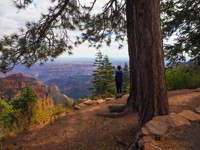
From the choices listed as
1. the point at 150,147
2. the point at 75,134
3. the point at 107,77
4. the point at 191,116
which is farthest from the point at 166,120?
the point at 107,77

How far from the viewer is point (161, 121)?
2.36 m

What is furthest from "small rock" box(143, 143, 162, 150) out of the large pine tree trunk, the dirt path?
the dirt path

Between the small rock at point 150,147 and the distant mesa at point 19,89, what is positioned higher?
the small rock at point 150,147

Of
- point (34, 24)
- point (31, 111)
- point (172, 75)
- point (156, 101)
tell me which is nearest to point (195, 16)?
point (172, 75)

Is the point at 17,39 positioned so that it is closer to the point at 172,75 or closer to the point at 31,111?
the point at 31,111

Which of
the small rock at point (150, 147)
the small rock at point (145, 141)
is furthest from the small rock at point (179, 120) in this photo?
the small rock at point (150, 147)

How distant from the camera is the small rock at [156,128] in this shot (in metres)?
2.05

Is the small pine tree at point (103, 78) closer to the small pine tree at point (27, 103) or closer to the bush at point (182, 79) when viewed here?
the bush at point (182, 79)

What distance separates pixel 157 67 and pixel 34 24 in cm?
480

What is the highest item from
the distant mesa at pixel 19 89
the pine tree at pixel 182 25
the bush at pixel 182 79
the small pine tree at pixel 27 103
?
the pine tree at pixel 182 25

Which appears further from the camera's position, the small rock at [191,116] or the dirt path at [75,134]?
the dirt path at [75,134]

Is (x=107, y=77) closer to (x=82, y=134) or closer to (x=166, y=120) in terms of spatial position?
(x=82, y=134)

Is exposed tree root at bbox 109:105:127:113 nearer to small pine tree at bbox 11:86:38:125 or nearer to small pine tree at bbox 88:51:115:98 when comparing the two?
small pine tree at bbox 11:86:38:125

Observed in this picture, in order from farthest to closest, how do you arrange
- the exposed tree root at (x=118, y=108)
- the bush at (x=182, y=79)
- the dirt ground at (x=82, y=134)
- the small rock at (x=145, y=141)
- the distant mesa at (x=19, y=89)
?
1. the distant mesa at (x=19, y=89)
2. the bush at (x=182, y=79)
3. the exposed tree root at (x=118, y=108)
4. the dirt ground at (x=82, y=134)
5. the small rock at (x=145, y=141)
